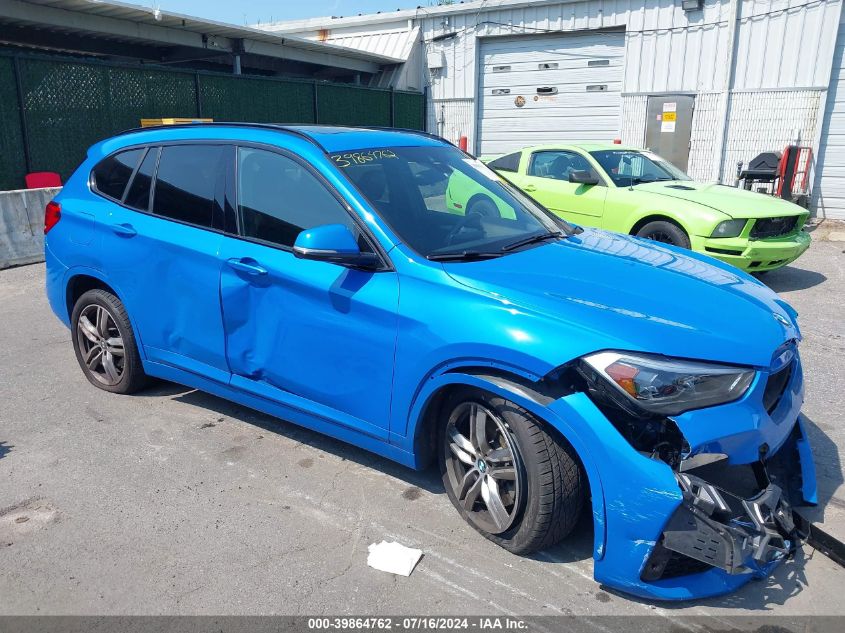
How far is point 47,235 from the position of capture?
197 inches

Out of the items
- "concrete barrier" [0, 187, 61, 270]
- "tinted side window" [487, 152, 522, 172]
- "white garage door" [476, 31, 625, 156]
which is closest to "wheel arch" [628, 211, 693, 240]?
"tinted side window" [487, 152, 522, 172]

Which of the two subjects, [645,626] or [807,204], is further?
[807,204]

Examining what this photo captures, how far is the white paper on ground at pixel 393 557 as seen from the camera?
301cm

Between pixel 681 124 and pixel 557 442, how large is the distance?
15113mm

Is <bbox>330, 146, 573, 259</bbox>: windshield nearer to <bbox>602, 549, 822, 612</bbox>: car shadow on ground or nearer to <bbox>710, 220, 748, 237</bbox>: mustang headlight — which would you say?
<bbox>602, 549, 822, 612</bbox>: car shadow on ground

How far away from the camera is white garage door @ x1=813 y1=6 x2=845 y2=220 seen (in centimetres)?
1395

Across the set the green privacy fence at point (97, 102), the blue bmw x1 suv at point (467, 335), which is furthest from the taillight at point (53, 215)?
the green privacy fence at point (97, 102)

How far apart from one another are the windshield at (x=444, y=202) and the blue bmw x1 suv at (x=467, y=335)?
0.06 feet

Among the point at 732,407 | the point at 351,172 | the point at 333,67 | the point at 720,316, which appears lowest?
the point at 732,407

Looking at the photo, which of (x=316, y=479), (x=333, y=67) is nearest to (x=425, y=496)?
(x=316, y=479)

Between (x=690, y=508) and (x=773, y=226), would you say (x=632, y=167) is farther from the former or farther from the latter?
(x=690, y=508)

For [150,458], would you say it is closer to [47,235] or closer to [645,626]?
[47,235]

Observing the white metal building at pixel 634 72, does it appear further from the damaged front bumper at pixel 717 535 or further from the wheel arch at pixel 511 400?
the wheel arch at pixel 511 400

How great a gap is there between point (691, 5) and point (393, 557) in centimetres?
1594
